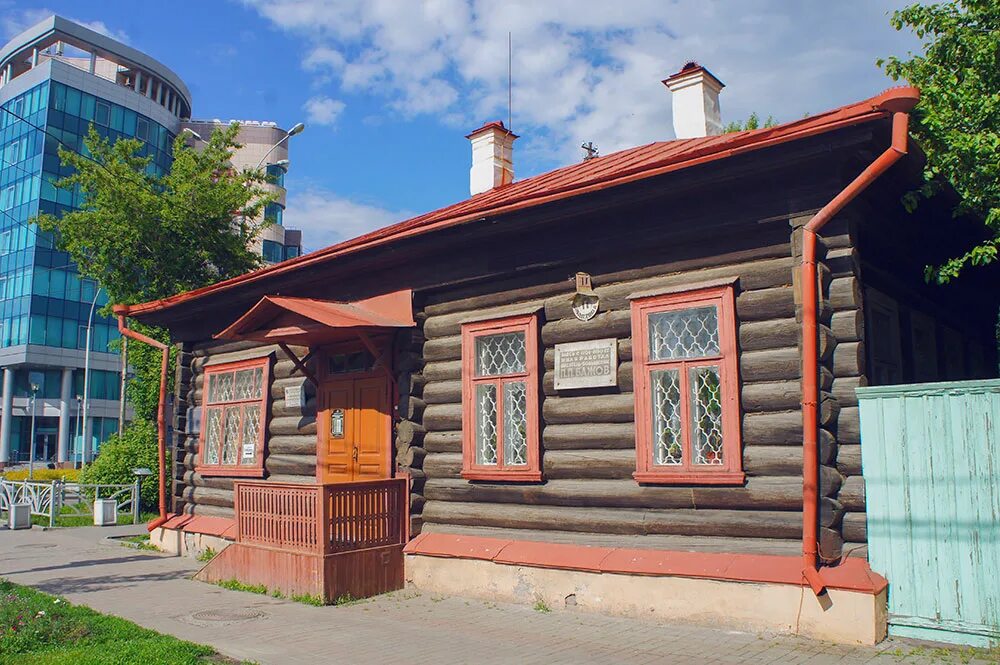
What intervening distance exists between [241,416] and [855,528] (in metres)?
9.00

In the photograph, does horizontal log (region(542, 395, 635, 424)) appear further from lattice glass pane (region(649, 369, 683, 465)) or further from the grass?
the grass

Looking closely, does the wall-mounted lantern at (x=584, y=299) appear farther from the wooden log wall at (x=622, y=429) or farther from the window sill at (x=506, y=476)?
the window sill at (x=506, y=476)

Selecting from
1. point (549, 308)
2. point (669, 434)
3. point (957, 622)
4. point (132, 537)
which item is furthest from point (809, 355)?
point (132, 537)

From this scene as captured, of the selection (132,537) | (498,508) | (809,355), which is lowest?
(132,537)

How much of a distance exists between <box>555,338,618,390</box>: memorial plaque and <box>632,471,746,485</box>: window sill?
94cm

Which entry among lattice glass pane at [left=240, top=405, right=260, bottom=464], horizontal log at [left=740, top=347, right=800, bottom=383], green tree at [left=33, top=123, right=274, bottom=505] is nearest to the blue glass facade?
green tree at [left=33, top=123, right=274, bottom=505]

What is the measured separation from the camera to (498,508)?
8.63 metres

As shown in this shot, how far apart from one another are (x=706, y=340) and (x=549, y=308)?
181 cm

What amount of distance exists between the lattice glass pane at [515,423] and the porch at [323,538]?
1429 millimetres

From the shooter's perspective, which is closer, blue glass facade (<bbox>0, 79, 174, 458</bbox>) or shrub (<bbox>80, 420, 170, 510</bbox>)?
shrub (<bbox>80, 420, 170, 510</bbox>)

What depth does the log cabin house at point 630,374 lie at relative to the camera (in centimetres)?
643

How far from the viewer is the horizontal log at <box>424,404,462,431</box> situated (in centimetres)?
919

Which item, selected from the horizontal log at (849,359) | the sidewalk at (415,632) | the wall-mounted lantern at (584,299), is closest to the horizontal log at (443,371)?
the wall-mounted lantern at (584,299)

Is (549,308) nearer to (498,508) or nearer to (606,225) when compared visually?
(606,225)
